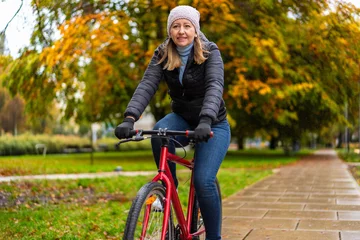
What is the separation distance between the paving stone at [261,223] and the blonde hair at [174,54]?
258cm

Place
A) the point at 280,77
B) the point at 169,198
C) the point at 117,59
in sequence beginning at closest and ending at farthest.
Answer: the point at 169,198 → the point at 280,77 → the point at 117,59

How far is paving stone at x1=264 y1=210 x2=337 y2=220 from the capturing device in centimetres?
608

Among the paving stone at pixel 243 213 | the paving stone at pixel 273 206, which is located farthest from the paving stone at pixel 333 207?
the paving stone at pixel 243 213

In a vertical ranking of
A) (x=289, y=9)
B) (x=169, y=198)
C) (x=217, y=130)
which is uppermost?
(x=289, y=9)

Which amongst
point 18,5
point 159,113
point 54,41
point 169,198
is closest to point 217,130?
point 169,198

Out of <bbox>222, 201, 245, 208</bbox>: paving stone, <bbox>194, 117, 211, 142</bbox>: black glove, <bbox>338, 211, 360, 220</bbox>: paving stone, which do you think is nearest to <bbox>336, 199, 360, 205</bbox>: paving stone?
<bbox>338, 211, 360, 220</bbox>: paving stone

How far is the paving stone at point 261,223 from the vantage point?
17.9 feet

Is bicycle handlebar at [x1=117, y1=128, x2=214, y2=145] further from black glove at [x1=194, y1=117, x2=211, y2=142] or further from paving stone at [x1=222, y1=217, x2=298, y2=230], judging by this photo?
paving stone at [x1=222, y1=217, x2=298, y2=230]

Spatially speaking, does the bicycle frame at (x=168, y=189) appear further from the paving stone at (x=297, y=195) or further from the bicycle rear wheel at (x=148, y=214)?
the paving stone at (x=297, y=195)

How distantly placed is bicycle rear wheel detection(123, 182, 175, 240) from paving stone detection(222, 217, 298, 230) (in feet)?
7.76

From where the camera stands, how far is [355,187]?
9.66m

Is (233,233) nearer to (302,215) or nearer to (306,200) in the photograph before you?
(302,215)

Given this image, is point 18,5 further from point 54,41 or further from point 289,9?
point 289,9

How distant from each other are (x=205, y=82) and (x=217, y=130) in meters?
0.36
